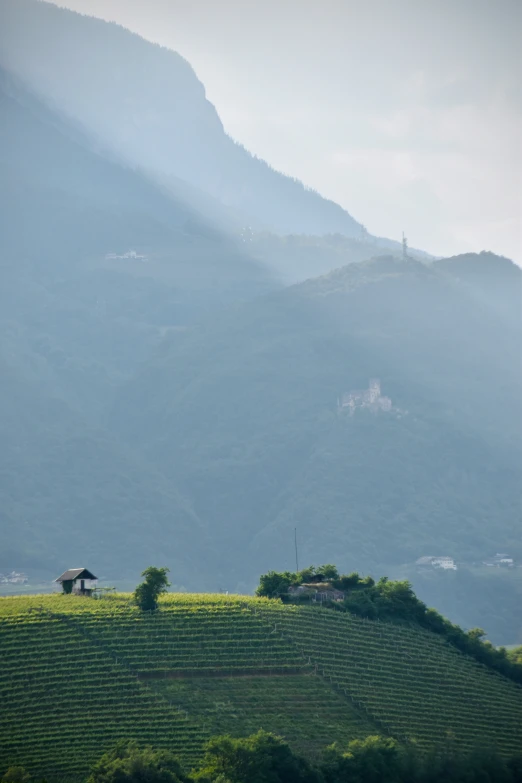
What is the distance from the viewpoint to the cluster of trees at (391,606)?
102438mm

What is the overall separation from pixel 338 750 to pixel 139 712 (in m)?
12.4

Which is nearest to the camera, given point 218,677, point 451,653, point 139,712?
point 139,712

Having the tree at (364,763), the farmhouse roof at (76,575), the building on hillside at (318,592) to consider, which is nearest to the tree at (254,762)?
the tree at (364,763)

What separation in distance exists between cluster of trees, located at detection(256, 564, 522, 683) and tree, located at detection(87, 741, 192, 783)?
108ft

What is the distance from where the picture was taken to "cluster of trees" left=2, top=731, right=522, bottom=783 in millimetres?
68875

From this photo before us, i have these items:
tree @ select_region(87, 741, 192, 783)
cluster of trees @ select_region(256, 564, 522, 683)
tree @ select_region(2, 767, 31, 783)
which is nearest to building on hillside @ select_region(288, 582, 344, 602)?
cluster of trees @ select_region(256, 564, 522, 683)

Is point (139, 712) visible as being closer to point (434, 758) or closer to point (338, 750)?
point (338, 750)

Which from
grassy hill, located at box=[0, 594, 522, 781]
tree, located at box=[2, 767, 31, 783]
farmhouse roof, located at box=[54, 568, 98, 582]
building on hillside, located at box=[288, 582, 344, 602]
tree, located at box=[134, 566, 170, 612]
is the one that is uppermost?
farmhouse roof, located at box=[54, 568, 98, 582]

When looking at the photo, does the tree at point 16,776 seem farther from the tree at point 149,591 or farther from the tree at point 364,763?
the tree at point 149,591

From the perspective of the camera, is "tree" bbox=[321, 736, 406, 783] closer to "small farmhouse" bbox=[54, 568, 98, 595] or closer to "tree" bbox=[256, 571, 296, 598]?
"tree" bbox=[256, 571, 296, 598]

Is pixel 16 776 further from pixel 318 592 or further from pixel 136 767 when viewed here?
pixel 318 592

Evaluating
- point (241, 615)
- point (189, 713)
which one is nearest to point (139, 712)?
point (189, 713)

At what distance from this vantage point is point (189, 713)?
7912cm

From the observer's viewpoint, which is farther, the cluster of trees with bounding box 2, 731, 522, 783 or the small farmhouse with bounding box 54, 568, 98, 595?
the small farmhouse with bounding box 54, 568, 98, 595
